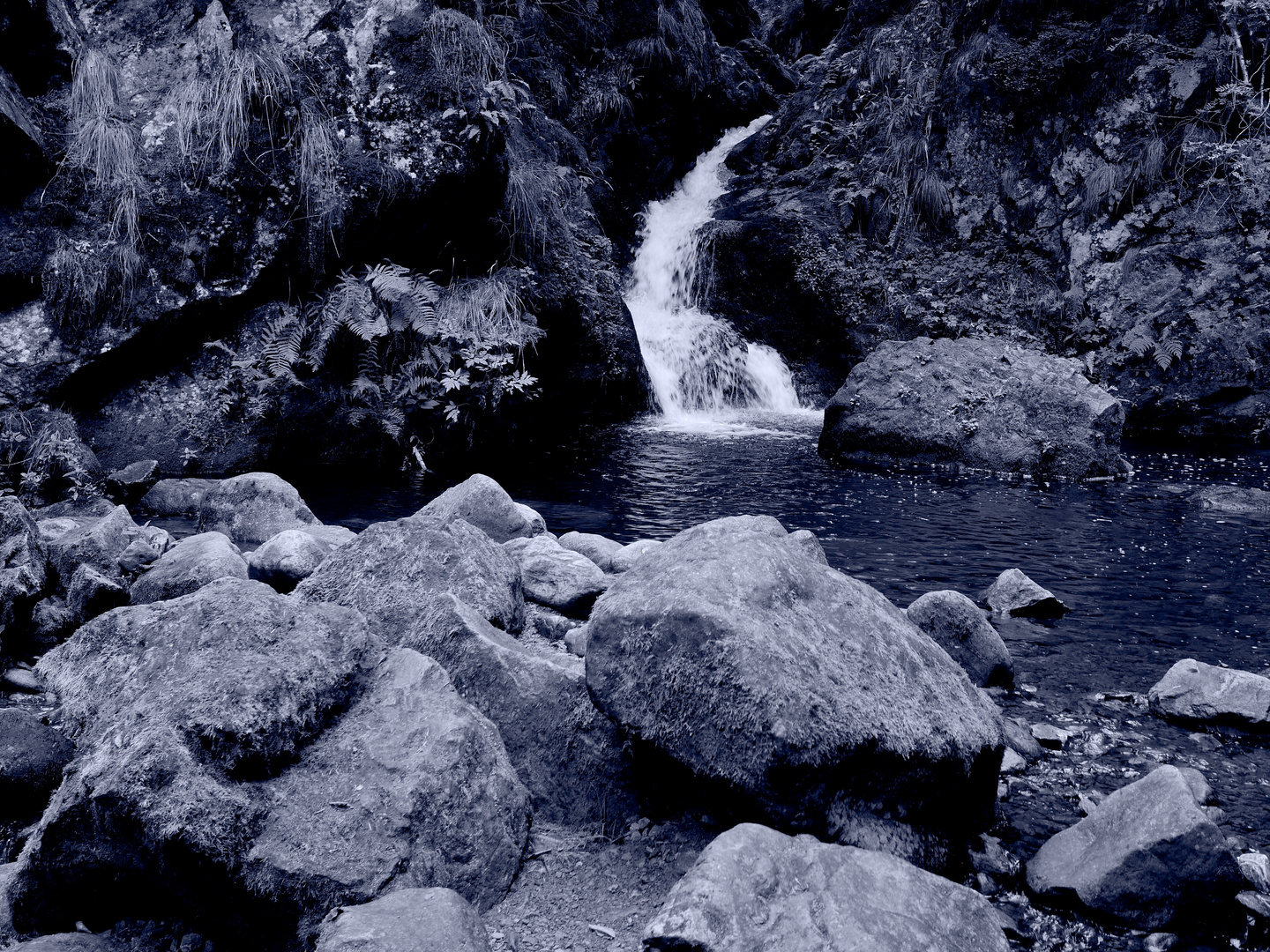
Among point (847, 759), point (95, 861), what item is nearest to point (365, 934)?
point (95, 861)

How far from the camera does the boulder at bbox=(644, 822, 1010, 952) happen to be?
5.83 feet

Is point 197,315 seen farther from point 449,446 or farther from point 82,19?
point 82,19

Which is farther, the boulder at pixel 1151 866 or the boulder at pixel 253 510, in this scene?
the boulder at pixel 253 510

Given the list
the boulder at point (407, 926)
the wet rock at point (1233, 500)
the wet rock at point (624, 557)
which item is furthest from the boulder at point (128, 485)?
the wet rock at point (1233, 500)

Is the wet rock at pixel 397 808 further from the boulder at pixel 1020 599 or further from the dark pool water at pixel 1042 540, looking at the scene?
the boulder at pixel 1020 599

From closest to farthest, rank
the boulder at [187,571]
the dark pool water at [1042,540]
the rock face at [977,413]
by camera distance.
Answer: the dark pool water at [1042,540], the boulder at [187,571], the rock face at [977,413]

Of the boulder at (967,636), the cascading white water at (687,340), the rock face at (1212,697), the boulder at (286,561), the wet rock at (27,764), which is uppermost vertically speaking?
the cascading white water at (687,340)

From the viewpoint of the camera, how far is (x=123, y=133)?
26.1ft

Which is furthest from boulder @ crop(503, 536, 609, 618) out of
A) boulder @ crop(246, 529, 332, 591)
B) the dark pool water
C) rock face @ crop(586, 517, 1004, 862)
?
the dark pool water

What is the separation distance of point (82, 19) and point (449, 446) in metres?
5.88

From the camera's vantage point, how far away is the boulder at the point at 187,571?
4145mm

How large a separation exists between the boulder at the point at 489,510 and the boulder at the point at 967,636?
2.70 m

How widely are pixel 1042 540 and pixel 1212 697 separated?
9.97ft

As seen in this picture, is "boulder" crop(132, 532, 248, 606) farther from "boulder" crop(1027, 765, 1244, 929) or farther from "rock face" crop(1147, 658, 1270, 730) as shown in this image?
"rock face" crop(1147, 658, 1270, 730)
